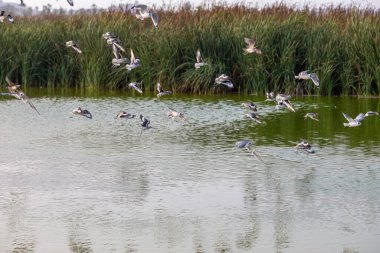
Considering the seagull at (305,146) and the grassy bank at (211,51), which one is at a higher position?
the grassy bank at (211,51)

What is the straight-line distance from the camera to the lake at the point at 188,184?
280 inches

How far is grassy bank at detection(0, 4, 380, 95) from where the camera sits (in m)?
16.8

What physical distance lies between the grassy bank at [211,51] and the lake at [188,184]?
2.36m

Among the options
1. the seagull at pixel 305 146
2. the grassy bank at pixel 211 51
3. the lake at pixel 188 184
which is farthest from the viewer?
the grassy bank at pixel 211 51

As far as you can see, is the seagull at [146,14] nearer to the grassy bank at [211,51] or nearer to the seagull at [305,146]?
the seagull at [305,146]

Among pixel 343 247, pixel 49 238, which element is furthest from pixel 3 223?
pixel 343 247

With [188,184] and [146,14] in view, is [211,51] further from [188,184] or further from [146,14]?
[188,184]

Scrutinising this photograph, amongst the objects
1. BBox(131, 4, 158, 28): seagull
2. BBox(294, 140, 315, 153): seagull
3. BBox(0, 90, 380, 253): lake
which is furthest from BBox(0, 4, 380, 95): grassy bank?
BBox(294, 140, 315, 153): seagull

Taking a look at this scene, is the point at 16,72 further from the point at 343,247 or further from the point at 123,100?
the point at 343,247

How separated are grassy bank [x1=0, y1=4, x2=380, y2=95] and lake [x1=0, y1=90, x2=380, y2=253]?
236cm

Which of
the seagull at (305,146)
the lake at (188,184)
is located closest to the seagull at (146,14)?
the lake at (188,184)

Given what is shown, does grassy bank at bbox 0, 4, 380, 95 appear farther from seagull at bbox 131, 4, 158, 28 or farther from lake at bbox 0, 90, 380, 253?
seagull at bbox 131, 4, 158, 28

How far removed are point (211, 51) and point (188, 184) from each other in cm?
872

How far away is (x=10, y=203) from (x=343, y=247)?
116 inches
